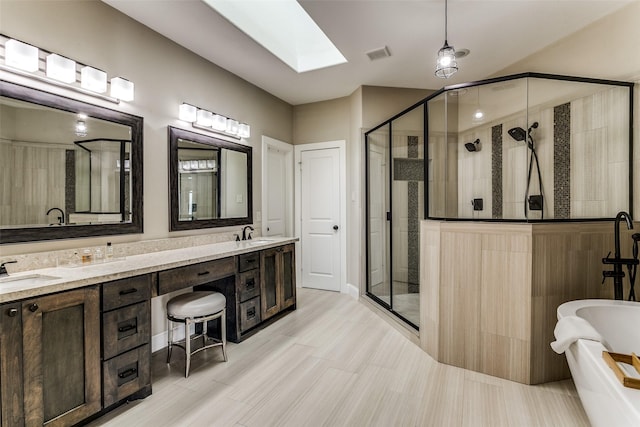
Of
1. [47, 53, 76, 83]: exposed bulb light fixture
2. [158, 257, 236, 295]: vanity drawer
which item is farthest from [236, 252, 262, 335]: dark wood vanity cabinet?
[47, 53, 76, 83]: exposed bulb light fixture

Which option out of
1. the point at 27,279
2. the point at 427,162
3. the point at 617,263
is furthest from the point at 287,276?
the point at 617,263

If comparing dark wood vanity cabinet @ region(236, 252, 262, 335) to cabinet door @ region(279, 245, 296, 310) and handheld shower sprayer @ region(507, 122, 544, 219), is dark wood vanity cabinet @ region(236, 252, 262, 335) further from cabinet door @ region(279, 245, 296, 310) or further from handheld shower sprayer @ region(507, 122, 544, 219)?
handheld shower sprayer @ region(507, 122, 544, 219)

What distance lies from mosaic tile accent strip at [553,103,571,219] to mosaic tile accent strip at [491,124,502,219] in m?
0.40

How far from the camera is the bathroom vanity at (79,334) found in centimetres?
145

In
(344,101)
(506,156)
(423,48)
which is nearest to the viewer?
(506,156)

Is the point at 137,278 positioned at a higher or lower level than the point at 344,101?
lower

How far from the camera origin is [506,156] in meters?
2.73

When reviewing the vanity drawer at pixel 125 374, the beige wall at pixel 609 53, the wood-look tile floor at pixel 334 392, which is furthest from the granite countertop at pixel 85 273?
the beige wall at pixel 609 53

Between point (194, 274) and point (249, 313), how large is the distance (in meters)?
0.84

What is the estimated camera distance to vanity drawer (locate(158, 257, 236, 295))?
7.04 ft

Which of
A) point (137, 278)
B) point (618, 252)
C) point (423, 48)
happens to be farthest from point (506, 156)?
point (137, 278)

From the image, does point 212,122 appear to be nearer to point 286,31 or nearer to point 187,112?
point 187,112

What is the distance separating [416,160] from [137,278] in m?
2.77

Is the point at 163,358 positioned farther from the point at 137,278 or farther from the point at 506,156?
the point at 506,156
